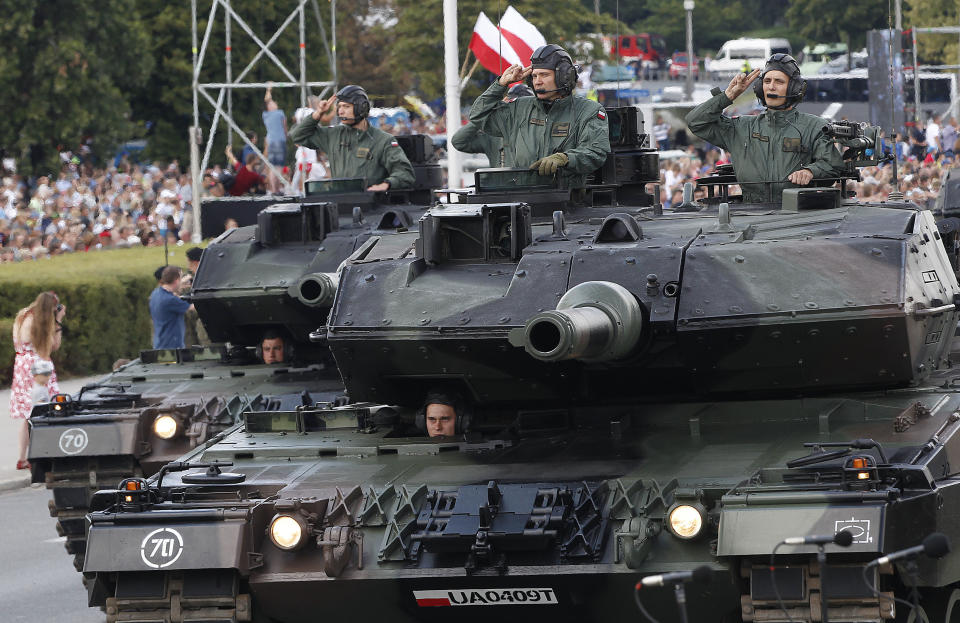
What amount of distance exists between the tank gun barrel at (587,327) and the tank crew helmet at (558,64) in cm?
292

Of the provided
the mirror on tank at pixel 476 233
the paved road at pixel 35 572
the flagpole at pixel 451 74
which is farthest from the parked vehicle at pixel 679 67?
the mirror on tank at pixel 476 233

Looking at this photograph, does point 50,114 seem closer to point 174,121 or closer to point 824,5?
point 174,121

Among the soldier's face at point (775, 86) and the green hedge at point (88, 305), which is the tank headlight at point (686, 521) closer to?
the soldier's face at point (775, 86)

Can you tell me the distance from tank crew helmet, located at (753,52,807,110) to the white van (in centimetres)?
4231

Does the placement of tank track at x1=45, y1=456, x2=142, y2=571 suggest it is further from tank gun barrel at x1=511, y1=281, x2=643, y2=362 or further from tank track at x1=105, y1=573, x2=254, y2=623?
tank gun barrel at x1=511, y1=281, x2=643, y2=362

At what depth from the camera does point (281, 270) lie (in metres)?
17.4

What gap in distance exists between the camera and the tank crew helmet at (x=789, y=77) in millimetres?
13352

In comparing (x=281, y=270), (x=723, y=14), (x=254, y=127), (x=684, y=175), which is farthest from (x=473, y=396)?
(x=723, y=14)

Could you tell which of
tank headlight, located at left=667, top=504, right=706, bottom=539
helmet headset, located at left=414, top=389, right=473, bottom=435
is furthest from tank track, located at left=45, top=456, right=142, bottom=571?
tank headlight, located at left=667, top=504, right=706, bottom=539

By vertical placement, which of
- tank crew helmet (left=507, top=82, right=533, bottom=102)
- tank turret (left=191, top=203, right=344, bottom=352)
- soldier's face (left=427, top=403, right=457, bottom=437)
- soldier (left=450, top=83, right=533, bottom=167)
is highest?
tank crew helmet (left=507, top=82, right=533, bottom=102)

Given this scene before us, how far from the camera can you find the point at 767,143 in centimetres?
1368

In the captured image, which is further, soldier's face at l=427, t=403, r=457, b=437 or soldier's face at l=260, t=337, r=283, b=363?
soldier's face at l=260, t=337, r=283, b=363

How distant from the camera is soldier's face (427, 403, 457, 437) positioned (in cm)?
1201

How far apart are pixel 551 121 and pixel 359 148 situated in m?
5.82
